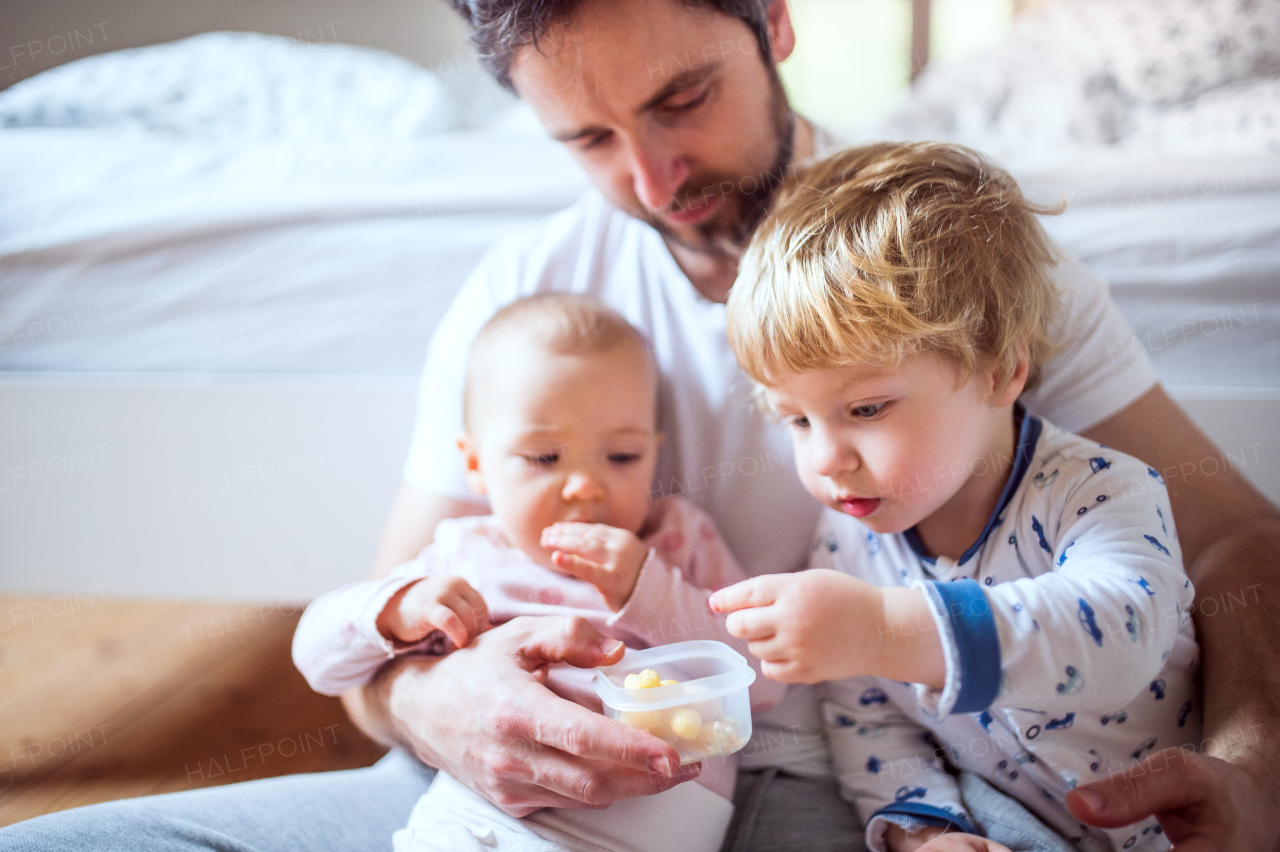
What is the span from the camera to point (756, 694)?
875mm

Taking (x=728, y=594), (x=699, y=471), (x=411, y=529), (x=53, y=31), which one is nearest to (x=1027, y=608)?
(x=728, y=594)

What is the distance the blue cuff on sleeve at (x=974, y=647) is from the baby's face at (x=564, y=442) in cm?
38

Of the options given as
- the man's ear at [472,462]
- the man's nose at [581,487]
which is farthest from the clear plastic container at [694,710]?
the man's ear at [472,462]

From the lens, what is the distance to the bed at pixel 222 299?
4.16ft

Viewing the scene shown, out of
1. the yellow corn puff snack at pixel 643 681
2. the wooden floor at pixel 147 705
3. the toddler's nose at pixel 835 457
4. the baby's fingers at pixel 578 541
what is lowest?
the wooden floor at pixel 147 705

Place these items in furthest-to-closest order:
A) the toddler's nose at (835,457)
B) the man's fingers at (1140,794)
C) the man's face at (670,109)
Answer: the man's face at (670,109), the toddler's nose at (835,457), the man's fingers at (1140,794)

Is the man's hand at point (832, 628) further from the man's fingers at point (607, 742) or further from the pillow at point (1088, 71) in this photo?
the pillow at point (1088, 71)

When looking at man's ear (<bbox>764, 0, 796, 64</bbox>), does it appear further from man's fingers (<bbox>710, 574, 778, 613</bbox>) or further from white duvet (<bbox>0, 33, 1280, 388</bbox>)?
man's fingers (<bbox>710, 574, 778, 613</bbox>)

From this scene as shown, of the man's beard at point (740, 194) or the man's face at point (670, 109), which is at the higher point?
the man's face at point (670, 109)

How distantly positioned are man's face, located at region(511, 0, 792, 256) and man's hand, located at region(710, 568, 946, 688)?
18.1 inches

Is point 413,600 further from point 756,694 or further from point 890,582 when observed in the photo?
point 890,582

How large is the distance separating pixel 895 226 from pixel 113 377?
115 cm

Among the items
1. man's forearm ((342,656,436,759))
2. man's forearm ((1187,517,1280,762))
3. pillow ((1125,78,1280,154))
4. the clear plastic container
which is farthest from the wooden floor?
pillow ((1125,78,1280,154))

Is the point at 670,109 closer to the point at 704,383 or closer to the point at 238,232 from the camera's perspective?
the point at 704,383
